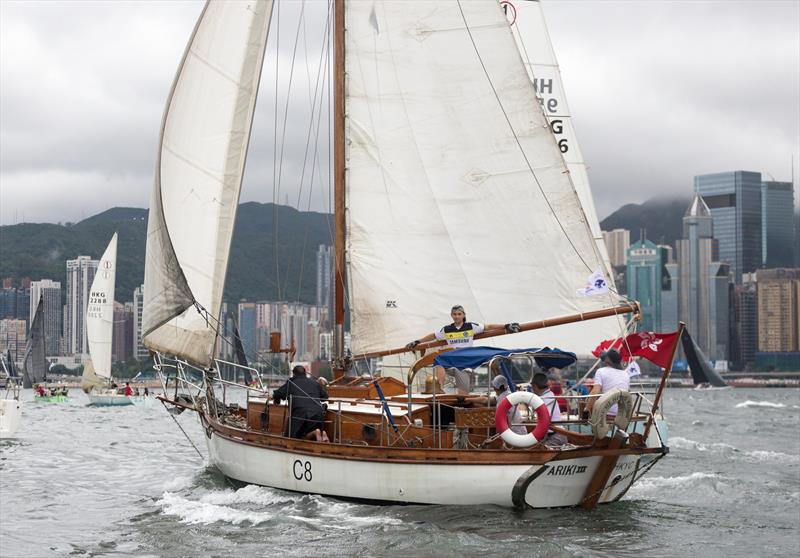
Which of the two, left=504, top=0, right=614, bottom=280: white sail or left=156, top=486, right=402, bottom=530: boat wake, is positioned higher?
left=504, top=0, right=614, bottom=280: white sail

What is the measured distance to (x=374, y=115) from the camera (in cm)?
1998

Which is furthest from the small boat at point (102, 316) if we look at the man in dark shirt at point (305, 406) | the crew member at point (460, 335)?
the man in dark shirt at point (305, 406)

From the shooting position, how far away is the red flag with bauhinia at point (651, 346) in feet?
53.9

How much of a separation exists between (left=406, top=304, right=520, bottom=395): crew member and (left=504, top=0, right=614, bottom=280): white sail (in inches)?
463

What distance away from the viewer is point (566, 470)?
1541cm

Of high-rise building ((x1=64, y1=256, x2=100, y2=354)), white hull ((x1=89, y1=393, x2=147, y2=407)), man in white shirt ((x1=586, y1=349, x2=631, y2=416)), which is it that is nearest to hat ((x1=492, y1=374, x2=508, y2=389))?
man in white shirt ((x1=586, y1=349, x2=631, y2=416))

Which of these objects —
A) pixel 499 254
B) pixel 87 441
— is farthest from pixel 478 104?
pixel 87 441

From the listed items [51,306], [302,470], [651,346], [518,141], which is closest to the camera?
[651,346]

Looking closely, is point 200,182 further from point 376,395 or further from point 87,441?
point 87,441

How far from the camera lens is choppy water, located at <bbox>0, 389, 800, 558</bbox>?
14.0 meters

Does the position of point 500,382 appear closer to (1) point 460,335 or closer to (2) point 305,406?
(1) point 460,335

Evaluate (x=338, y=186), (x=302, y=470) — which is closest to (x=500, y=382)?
(x=302, y=470)

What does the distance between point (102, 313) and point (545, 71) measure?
50.9 metres

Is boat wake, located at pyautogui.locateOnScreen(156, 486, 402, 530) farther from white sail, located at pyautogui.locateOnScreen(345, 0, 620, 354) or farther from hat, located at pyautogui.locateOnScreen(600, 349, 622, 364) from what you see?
hat, located at pyautogui.locateOnScreen(600, 349, 622, 364)
